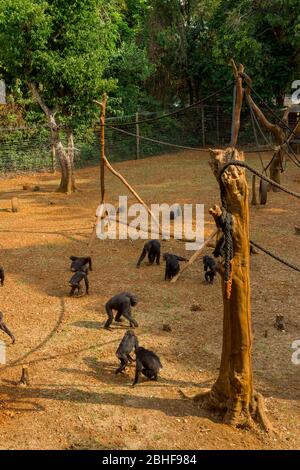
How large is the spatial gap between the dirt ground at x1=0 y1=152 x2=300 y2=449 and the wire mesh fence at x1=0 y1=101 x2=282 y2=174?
26.8ft

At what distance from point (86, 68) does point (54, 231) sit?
19.8ft

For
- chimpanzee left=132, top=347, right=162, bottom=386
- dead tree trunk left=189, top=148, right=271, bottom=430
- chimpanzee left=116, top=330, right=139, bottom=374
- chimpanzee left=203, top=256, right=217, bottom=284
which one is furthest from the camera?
chimpanzee left=203, top=256, right=217, bottom=284

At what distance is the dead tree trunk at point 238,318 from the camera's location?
21.4ft

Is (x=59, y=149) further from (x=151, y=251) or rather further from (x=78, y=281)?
(x=78, y=281)

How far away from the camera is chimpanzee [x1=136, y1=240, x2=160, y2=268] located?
495 inches

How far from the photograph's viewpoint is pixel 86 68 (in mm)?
18422

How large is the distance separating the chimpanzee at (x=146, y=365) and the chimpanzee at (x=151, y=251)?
5.03m

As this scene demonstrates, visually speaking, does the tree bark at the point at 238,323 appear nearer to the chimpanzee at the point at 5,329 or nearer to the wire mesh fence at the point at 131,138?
the chimpanzee at the point at 5,329

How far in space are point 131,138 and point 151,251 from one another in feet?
58.1

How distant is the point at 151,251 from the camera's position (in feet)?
41.5

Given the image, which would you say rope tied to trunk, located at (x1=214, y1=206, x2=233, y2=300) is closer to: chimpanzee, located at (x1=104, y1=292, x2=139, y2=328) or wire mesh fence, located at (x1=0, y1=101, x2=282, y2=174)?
chimpanzee, located at (x1=104, y1=292, x2=139, y2=328)

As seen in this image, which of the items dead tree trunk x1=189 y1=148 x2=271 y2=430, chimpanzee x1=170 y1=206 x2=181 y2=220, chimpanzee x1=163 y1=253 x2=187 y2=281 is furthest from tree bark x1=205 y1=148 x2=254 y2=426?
chimpanzee x1=170 y1=206 x2=181 y2=220
